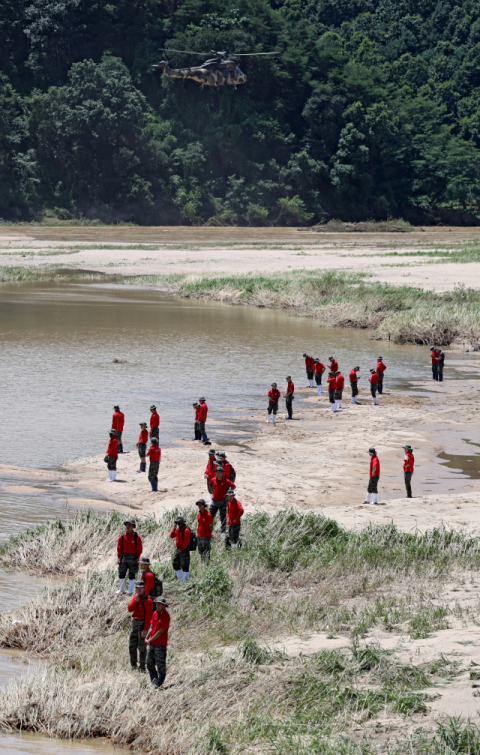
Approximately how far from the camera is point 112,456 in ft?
58.6

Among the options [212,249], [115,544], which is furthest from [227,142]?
[115,544]

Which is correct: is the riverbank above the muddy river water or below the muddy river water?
above

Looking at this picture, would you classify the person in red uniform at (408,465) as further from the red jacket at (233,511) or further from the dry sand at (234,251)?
the dry sand at (234,251)

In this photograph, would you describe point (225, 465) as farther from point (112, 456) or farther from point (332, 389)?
point (332, 389)

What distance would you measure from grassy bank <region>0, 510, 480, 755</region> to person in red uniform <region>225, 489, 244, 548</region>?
0.26m

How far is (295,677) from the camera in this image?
31.0ft

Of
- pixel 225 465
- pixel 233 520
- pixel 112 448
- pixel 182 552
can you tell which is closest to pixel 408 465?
pixel 225 465

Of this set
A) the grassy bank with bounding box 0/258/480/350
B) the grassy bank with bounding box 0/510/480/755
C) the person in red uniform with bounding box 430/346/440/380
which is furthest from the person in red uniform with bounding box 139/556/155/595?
the grassy bank with bounding box 0/258/480/350

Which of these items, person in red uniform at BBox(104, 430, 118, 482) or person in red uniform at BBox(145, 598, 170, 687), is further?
person in red uniform at BBox(104, 430, 118, 482)

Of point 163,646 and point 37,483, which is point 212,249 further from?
point 163,646

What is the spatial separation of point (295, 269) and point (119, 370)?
1193 inches

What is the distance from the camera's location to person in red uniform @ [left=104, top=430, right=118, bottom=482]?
57.9ft

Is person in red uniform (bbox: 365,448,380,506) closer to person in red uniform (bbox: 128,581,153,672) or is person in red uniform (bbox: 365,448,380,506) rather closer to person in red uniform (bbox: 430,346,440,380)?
person in red uniform (bbox: 128,581,153,672)

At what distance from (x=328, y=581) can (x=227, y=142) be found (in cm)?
11179
